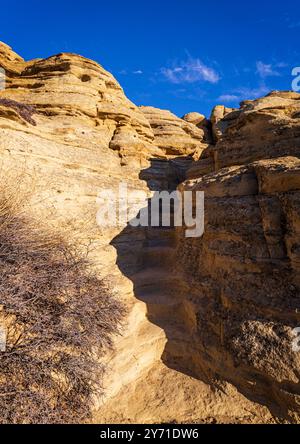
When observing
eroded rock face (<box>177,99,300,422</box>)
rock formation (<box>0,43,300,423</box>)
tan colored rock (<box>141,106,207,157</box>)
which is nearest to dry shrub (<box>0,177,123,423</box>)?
rock formation (<box>0,43,300,423</box>)

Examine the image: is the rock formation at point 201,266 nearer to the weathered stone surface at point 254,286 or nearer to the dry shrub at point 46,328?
the weathered stone surface at point 254,286

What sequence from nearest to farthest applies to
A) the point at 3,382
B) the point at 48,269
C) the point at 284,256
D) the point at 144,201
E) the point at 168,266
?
1. the point at 3,382
2. the point at 284,256
3. the point at 48,269
4. the point at 168,266
5. the point at 144,201

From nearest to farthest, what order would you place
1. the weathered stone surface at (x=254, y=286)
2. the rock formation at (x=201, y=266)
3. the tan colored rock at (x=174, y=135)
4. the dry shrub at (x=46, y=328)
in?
1. the dry shrub at (x=46, y=328)
2. the weathered stone surface at (x=254, y=286)
3. the rock formation at (x=201, y=266)
4. the tan colored rock at (x=174, y=135)

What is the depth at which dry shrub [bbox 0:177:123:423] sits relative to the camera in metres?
4.48

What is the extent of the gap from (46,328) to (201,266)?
4.54m

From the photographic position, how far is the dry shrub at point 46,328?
14.7 feet

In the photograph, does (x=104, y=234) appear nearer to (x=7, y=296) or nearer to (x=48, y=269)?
(x=48, y=269)

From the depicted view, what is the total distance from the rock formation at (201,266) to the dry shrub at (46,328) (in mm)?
694

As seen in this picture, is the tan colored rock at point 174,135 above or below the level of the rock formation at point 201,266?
above

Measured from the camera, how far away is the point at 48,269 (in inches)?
231

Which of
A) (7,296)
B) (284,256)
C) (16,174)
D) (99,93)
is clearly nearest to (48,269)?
(7,296)

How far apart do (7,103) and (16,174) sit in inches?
170

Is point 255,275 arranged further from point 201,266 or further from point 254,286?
point 201,266

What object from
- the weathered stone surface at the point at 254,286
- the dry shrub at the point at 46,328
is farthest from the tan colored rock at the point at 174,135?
the dry shrub at the point at 46,328
